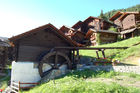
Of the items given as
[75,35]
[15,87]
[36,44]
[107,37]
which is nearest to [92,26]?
[75,35]

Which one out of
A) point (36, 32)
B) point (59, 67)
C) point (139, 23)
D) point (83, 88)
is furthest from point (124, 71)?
point (139, 23)

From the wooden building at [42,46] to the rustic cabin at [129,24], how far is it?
21312 millimetres

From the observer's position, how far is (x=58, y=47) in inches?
449

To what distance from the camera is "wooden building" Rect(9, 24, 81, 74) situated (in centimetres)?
1023

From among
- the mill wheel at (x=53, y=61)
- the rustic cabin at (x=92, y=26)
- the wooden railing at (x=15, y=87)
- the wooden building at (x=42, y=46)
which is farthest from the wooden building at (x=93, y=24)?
the wooden railing at (x=15, y=87)

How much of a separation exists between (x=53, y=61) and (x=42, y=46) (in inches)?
72.8

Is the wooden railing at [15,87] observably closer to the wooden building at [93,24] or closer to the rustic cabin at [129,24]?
the rustic cabin at [129,24]

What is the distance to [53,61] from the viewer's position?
463 inches

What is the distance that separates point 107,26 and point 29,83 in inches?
1196

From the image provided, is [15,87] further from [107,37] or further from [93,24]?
[93,24]

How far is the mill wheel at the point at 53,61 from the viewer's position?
1059 centimetres

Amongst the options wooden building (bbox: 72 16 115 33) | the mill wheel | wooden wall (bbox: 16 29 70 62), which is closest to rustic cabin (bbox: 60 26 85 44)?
wooden building (bbox: 72 16 115 33)

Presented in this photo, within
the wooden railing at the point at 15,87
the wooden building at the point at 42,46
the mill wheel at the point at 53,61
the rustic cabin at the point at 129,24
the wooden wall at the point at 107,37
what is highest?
the rustic cabin at the point at 129,24

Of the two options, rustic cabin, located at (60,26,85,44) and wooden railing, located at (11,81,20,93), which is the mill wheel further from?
rustic cabin, located at (60,26,85,44)
